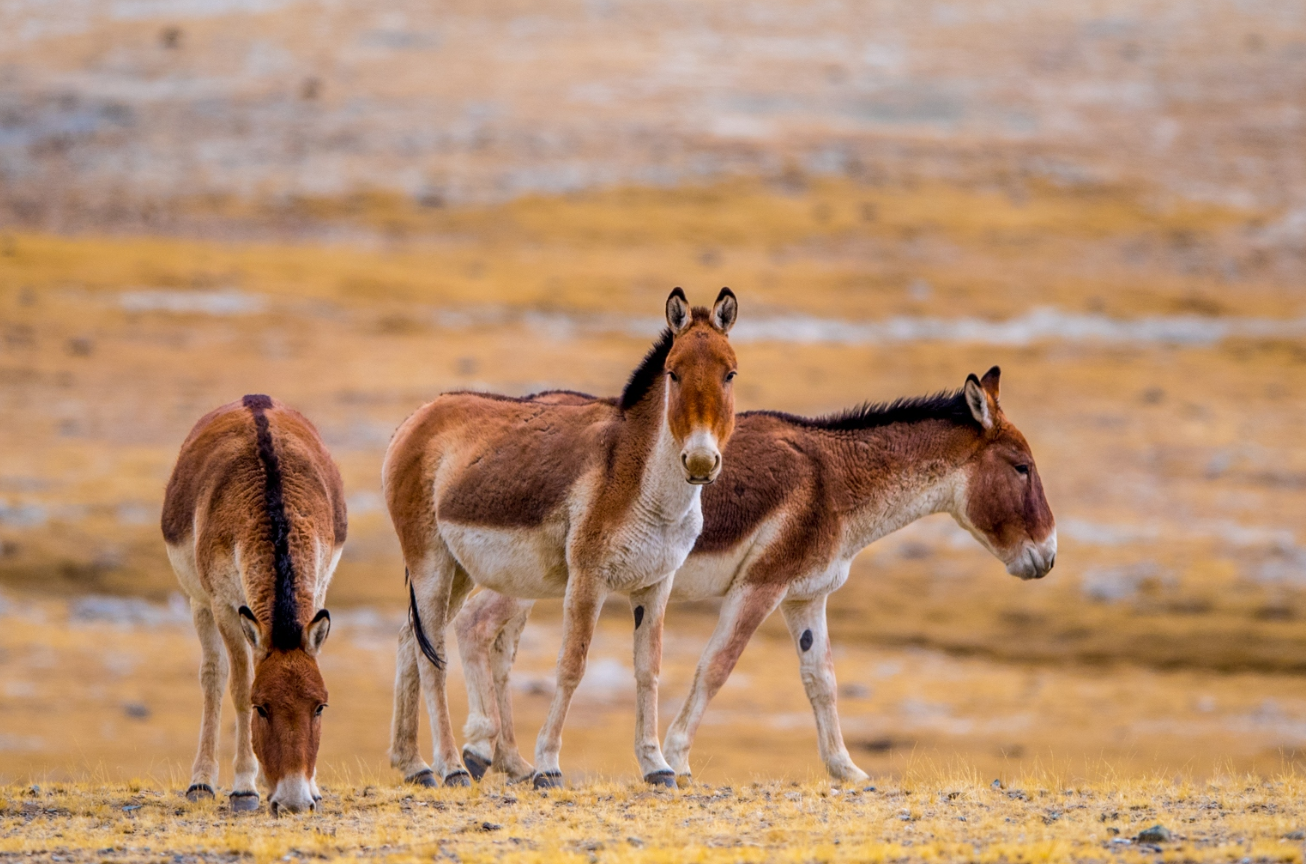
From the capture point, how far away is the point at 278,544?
35.3 feet

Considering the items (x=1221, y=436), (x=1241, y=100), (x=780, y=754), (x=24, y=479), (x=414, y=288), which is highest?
(x=1241, y=100)

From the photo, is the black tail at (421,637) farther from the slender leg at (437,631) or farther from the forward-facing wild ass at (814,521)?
the forward-facing wild ass at (814,521)

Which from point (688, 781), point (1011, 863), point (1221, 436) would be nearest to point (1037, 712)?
point (1221, 436)

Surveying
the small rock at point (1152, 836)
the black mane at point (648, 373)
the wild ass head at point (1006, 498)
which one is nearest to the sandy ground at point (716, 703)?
the wild ass head at point (1006, 498)

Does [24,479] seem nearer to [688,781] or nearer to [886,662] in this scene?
[886,662]

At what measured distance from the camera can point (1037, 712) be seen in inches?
1208

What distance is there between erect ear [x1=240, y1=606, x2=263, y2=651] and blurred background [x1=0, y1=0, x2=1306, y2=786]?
24.8 ft

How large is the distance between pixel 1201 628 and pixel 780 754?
1137 cm

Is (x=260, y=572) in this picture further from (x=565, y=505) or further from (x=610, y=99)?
(x=610, y=99)

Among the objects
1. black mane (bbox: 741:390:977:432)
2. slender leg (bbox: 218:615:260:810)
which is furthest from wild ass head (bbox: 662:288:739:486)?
slender leg (bbox: 218:615:260:810)

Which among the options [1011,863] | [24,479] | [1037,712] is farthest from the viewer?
[24,479]

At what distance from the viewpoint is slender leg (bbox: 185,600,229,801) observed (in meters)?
11.8

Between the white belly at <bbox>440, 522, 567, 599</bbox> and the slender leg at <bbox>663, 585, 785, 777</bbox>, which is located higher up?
the white belly at <bbox>440, 522, 567, 599</bbox>

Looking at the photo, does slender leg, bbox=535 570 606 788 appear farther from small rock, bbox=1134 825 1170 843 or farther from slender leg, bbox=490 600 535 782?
small rock, bbox=1134 825 1170 843
